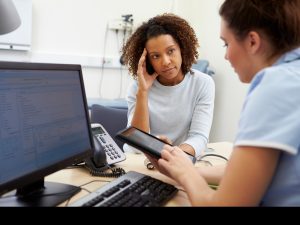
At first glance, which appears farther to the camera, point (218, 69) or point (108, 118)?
point (218, 69)

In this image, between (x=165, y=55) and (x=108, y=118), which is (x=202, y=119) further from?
(x=108, y=118)

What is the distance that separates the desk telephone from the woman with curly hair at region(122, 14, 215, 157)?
0.36 m

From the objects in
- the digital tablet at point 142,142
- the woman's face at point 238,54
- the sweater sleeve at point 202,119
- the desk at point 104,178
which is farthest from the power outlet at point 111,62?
the woman's face at point 238,54

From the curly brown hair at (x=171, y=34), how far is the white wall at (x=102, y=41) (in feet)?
4.14

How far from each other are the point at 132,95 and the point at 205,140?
1.52 feet

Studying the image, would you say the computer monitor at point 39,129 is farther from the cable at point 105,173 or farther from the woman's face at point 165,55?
the woman's face at point 165,55

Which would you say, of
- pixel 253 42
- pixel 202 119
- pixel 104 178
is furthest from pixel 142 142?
pixel 202 119

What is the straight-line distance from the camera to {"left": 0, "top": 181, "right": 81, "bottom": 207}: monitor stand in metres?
0.86

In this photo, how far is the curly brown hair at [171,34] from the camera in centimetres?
173

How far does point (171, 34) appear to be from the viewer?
1.72 metres

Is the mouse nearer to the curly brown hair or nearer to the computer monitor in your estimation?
the computer monitor

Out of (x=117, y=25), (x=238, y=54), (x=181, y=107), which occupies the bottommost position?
(x=181, y=107)

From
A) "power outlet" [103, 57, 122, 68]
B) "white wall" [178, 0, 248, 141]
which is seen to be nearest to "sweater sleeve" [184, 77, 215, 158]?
"white wall" [178, 0, 248, 141]

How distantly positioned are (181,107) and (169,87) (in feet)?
0.41
